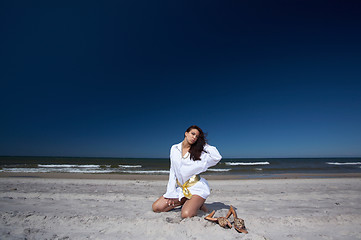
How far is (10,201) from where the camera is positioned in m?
4.71

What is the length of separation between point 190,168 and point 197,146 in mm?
434

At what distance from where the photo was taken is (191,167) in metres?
3.69

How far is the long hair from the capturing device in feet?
12.0

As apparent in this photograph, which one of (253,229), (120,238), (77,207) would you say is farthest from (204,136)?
(77,207)

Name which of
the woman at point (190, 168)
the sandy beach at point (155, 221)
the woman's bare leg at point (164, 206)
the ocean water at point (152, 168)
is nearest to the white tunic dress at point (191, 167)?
the woman at point (190, 168)

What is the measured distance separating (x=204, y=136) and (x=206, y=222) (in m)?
1.47

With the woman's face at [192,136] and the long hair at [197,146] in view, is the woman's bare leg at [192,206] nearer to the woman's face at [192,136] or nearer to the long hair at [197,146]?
the long hair at [197,146]

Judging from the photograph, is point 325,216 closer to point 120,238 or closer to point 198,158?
point 198,158

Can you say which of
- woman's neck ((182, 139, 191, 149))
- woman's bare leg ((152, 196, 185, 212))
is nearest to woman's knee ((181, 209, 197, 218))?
woman's bare leg ((152, 196, 185, 212))

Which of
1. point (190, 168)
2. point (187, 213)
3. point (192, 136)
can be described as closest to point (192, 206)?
point (187, 213)

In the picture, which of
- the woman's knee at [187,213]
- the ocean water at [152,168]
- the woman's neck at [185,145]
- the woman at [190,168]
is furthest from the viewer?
the ocean water at [152,168]

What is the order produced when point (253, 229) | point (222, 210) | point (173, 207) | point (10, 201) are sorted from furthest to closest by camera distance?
point (10, 201), point (222, 210), point (173, 207), point (253, 229)

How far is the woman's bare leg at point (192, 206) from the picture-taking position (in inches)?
133

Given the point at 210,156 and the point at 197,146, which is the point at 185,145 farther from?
the point at 210,156
